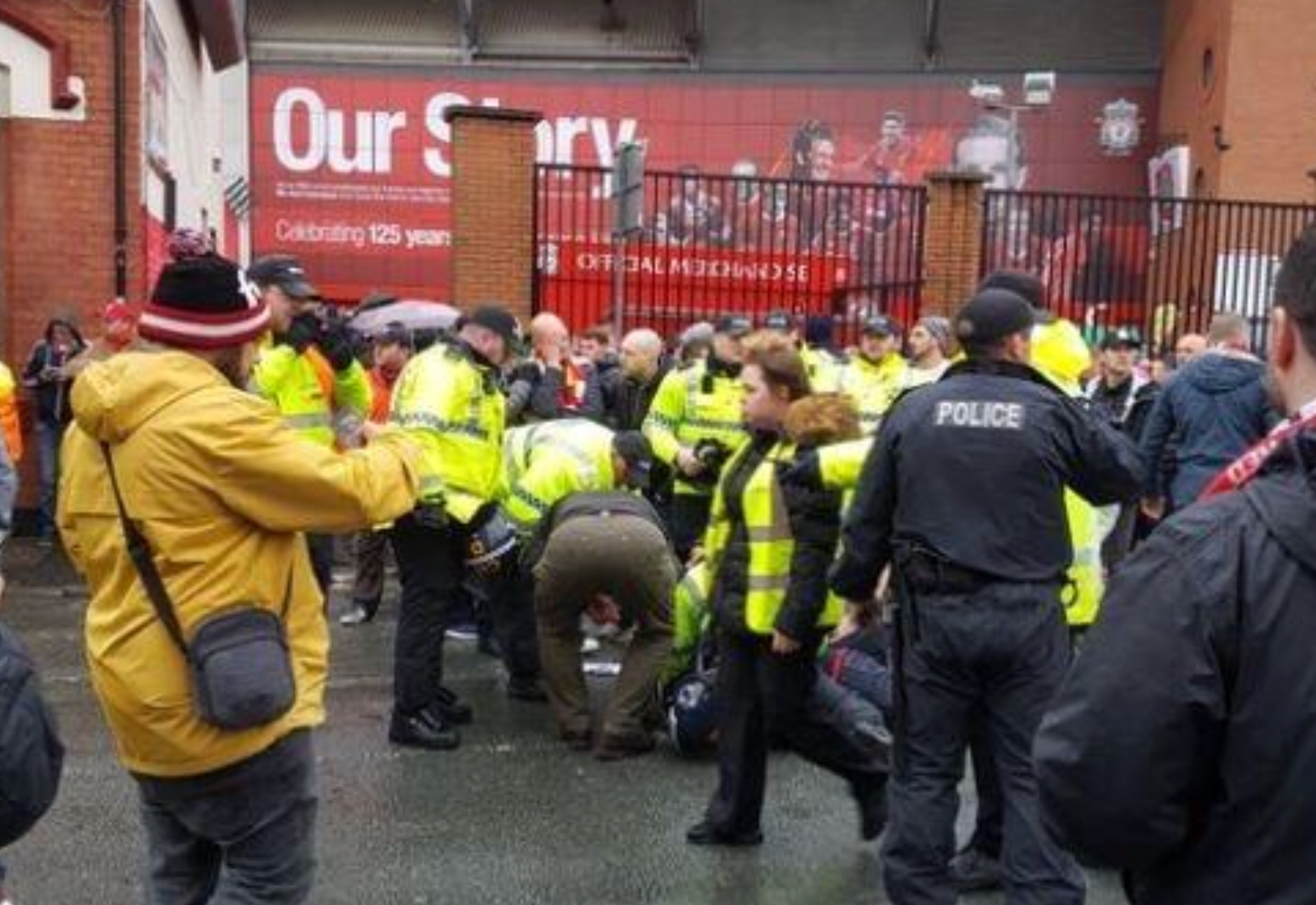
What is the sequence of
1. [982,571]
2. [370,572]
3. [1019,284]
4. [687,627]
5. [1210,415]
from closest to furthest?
[982,571], [1019,284], [687,627], [1210,415], [370,572]

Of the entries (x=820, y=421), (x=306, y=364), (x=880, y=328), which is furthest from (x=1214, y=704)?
(x=880, y=328)

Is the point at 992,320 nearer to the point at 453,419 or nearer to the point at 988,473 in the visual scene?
the point at 988,473

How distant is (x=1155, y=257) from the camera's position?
60.1ft

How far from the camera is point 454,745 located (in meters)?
6.35

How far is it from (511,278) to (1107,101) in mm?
20850

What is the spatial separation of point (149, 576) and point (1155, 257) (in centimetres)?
1694

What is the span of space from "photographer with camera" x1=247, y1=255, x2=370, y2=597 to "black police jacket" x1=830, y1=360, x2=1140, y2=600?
2821 mm

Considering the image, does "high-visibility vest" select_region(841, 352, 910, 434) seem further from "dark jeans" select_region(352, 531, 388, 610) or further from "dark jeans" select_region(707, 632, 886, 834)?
"dark jeans" select_region(707, 632, 886, 834)

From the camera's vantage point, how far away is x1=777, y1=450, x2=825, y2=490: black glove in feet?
15.5

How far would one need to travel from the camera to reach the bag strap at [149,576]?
3227 millimetres

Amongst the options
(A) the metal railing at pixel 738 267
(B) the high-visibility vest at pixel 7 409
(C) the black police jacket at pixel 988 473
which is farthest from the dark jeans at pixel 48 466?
(C) the black police jacket at pixel 988 473

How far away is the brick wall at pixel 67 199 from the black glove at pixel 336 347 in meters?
5.63

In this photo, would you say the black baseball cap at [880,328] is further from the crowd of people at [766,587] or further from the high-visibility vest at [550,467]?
the high-visibility vest at [550,467]

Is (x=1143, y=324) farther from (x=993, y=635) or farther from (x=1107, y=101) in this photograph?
(x=993, y=635)
